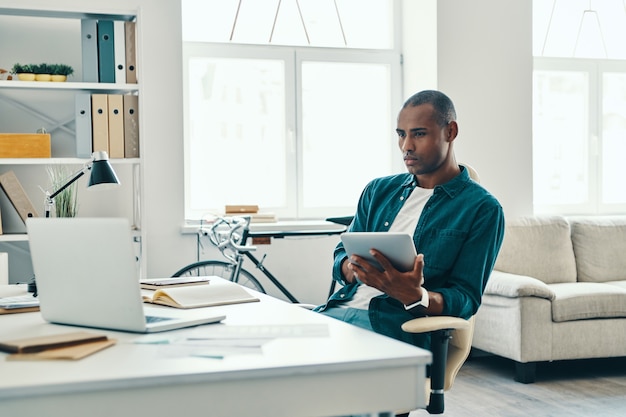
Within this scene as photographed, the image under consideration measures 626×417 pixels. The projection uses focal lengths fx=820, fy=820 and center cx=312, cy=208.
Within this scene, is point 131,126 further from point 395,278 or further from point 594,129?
point 594,129

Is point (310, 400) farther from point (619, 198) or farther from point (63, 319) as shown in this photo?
point (619, 198)

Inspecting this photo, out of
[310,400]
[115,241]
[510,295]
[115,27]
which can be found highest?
[115,27]

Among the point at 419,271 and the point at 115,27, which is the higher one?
the point at 115,27

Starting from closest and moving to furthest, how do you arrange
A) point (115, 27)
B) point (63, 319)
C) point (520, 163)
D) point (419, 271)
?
1. point (63, 319)
2. point (419, 271)
3. point (115, 27)
4. point (520, 163)

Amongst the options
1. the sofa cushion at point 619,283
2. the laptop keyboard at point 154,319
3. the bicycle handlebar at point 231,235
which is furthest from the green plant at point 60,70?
the sofa cushion at point 619,283

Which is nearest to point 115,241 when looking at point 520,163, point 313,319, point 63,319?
point 63,319

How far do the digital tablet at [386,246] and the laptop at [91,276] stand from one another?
1.61 ft

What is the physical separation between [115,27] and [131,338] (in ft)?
8.94

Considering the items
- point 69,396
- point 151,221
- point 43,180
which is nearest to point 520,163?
point 151,221

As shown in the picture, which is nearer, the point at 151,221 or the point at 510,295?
the point at 510,295

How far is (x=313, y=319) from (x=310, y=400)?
0.43 metres

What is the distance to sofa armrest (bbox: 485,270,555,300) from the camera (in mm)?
4031

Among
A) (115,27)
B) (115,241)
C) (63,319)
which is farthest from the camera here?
(115,27)

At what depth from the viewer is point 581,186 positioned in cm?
550
